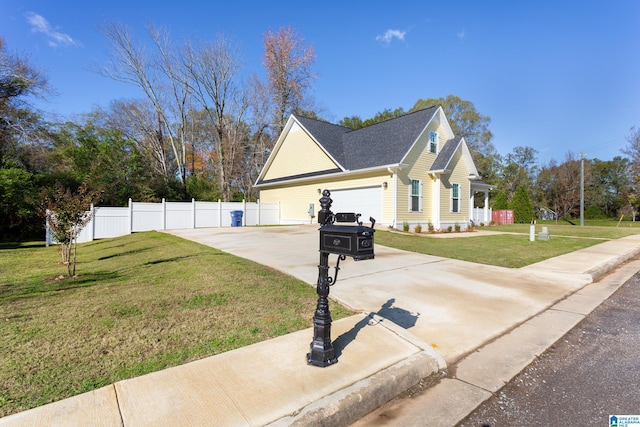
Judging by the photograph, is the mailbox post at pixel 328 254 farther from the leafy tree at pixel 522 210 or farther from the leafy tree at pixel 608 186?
the leafy tree at pixel 608 186

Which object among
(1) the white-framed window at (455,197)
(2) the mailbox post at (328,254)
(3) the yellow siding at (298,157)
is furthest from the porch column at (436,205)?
(2) the mailbox post at (328,254)

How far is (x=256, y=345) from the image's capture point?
125 inches

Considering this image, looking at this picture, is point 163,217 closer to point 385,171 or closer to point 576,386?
point 385,171

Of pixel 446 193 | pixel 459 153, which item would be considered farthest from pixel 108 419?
pixel 459 153

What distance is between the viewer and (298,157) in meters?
20.8

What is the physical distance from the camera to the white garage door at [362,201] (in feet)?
53.3

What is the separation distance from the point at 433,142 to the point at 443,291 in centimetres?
1423

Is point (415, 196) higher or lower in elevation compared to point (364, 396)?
higher

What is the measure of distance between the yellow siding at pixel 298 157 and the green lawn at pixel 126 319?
13.2 m

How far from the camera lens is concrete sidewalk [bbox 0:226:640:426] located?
2123mm

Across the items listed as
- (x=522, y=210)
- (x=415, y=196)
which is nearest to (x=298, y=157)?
(x=415, y=196)

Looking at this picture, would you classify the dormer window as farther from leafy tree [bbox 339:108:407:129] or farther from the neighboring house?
leafy tree [bbox 339:108:407:129]

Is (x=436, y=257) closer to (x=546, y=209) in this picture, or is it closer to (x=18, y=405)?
(x=18, y=405)

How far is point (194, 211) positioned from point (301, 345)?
54.5 feet
